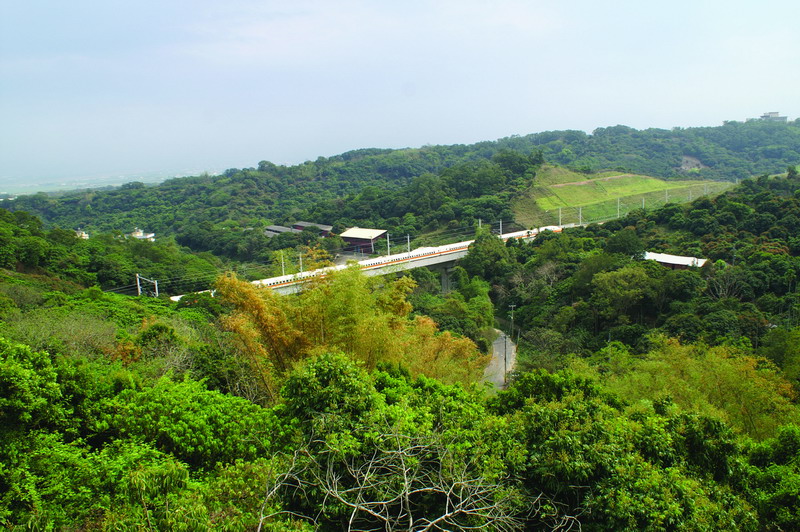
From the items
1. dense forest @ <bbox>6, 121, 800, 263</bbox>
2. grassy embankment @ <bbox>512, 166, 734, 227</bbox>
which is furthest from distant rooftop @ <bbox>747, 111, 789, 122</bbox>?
grassy embankment @ <bbox>512, 166, 734, 227</bbox>

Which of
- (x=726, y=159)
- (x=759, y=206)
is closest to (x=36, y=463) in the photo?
(x=759, y=206)

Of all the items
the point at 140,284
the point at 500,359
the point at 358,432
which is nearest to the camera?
the point at 358,432

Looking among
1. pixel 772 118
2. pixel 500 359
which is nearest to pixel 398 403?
pixel 500 359

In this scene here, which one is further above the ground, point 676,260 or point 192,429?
point 192,429

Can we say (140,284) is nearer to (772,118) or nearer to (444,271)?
(444,271)

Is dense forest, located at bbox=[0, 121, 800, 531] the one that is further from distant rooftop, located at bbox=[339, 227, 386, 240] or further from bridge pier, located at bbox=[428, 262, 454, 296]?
distant rooftop, located at bbox=[339, 227, 386, 240]

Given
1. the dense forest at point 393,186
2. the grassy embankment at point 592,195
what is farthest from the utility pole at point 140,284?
the grassy embankment at point 592,195
